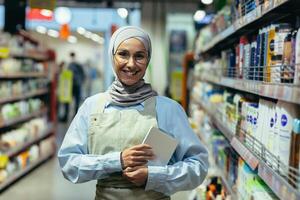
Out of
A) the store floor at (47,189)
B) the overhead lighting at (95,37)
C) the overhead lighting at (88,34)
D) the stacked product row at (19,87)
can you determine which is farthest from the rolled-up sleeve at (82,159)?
the overhead lighting at (95,37)

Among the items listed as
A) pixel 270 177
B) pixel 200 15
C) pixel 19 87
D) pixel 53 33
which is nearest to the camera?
pixel 270 177

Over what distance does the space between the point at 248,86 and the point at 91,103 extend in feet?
3.07

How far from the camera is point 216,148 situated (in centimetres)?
442

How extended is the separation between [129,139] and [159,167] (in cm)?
18

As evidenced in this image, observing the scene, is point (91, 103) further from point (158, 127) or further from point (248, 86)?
point (248, 86)

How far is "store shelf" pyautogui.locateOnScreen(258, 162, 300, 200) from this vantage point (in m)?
1.54

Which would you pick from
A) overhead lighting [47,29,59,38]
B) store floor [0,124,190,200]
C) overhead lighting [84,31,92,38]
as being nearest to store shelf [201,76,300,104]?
store floor [0,124,190,200]

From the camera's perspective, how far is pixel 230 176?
11.6ft

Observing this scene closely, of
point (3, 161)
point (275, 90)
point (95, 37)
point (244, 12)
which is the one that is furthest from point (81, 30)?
point (275, 90)

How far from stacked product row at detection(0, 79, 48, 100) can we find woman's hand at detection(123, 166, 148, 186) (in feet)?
14.3

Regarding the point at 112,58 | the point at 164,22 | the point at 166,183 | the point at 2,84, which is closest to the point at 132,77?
the point at 112,58

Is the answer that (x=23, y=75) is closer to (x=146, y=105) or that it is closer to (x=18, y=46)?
(x=18, y=46)

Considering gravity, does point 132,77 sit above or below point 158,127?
above

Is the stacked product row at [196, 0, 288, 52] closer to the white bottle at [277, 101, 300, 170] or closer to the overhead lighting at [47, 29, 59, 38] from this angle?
the white bottle at [277, 101, 300, 170]
